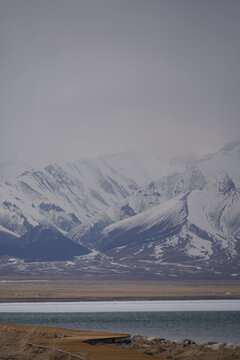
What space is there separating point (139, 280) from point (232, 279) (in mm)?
28510

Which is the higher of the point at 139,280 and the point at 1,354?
the point at 1,354

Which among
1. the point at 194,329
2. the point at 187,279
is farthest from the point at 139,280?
the point at 194,329

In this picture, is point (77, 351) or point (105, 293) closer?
point (77, 351)

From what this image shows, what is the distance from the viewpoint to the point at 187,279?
653 feet

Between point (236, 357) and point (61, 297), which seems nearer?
point (236, 357)

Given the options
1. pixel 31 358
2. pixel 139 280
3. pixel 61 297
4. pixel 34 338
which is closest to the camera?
pixel 31 358

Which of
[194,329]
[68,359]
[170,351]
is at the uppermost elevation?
[68,359]

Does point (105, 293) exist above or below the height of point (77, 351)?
below

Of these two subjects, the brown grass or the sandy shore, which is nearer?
the sandy shore

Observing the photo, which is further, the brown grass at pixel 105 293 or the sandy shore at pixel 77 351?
the brown grass at pixel 105 293

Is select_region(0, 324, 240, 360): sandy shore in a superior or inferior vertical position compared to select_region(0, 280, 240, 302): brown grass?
superior

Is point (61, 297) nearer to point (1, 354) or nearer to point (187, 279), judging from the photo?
point (187, 279)

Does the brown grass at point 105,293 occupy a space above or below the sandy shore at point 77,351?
below

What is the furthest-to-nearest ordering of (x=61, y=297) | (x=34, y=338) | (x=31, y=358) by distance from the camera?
(x=61, y=297) → (x=34, y=338) → (x=31, y=358)
